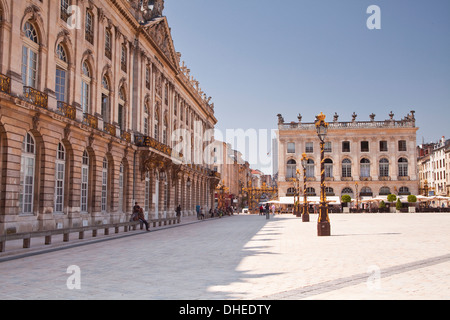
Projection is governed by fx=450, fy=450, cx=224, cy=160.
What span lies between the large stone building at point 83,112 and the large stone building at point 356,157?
1569 inches

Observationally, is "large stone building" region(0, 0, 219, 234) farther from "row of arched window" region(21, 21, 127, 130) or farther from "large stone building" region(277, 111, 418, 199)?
"large stone building" region(277, 111, 418, 199)

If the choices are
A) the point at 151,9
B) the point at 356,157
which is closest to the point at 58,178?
the point at 151,9

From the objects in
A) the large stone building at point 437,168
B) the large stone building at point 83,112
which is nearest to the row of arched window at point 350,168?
the large stone building at point 437,168

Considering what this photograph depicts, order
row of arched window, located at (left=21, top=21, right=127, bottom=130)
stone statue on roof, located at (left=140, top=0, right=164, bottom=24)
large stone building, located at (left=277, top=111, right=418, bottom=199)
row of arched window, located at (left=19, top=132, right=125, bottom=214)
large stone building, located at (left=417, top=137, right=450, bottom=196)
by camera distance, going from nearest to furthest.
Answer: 1. row of arched window, located at (left=19, top=132, right=125, bottom=214)
2. row of arched window, located at (left=21, top=21, right=127, bottom=130)
3. stone statue on roof, located at (left=140, top=0, right=164, bottom=24)
4. large stone building, located at (left=277, top=111, right=418, bottom=199)
5. large stone building, located at (left=417, top=137, right=450, bottom=196)

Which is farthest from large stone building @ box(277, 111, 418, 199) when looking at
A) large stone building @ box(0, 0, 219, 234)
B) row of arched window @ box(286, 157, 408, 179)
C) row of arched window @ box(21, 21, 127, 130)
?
row of arched window @ box(21, 21, 127, 130)

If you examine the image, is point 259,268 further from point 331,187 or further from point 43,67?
point 331,187

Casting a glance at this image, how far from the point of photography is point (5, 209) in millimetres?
17766

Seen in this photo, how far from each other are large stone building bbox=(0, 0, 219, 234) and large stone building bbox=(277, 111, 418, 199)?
3986cm

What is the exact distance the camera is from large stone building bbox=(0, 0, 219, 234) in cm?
1859

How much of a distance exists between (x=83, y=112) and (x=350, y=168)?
6230 centimetres

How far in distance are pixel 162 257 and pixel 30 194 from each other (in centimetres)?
1028

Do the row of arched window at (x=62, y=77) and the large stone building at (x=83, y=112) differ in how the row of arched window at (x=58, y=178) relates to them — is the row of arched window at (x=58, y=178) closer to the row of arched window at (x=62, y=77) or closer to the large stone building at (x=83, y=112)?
the large stone building at (x=83, y=112)

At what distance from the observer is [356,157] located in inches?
3125

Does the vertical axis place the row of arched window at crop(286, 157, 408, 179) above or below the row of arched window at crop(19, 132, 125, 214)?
above
